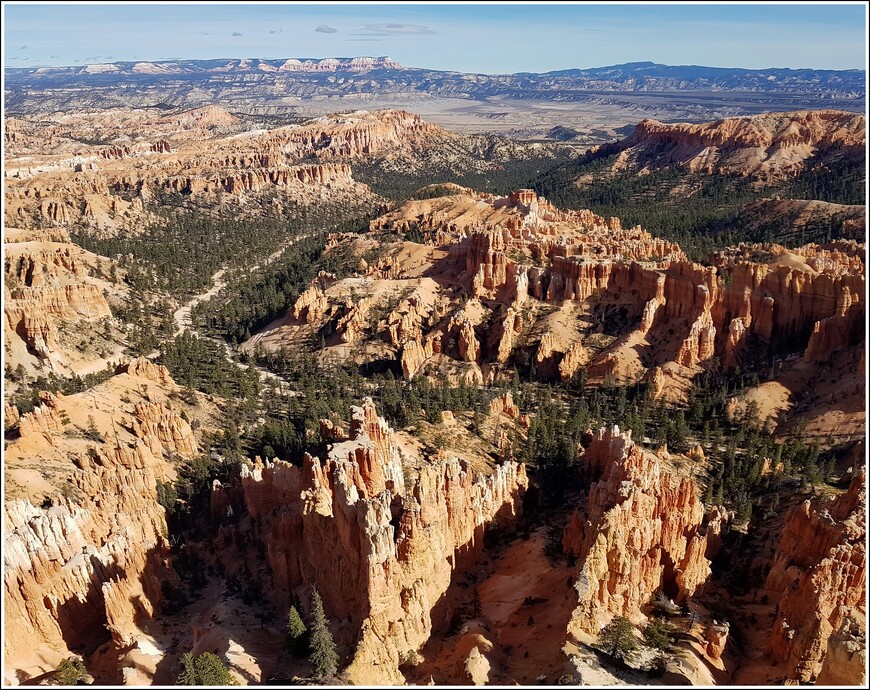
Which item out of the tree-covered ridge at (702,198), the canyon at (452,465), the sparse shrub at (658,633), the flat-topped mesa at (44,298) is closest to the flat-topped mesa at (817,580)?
the canyon at (452,465)

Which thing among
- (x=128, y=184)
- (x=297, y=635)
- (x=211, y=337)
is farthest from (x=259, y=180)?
(x=297, y=635)

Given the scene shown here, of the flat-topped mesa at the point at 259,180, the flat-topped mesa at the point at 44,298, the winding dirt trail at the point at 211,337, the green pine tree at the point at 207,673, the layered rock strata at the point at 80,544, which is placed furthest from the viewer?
the flat-topped mesa at the point at 259,180

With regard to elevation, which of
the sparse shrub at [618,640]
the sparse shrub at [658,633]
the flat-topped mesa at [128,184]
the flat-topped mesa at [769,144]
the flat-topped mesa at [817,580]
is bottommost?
the sparse shrub at [658,633]

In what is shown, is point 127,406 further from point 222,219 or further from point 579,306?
point 222,219

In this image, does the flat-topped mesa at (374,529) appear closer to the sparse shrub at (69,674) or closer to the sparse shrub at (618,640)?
the sparse shrub at (618,640)

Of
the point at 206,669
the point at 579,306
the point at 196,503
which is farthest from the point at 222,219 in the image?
the point at 206,669

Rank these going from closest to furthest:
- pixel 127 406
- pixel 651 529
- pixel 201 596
Result: pixel 651 529
pixel 201 596
pixel 127 406

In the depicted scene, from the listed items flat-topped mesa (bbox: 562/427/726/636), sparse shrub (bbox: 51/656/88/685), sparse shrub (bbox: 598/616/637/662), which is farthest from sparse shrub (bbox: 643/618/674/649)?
sparse shrub (bbox: 51/656/88/685)
